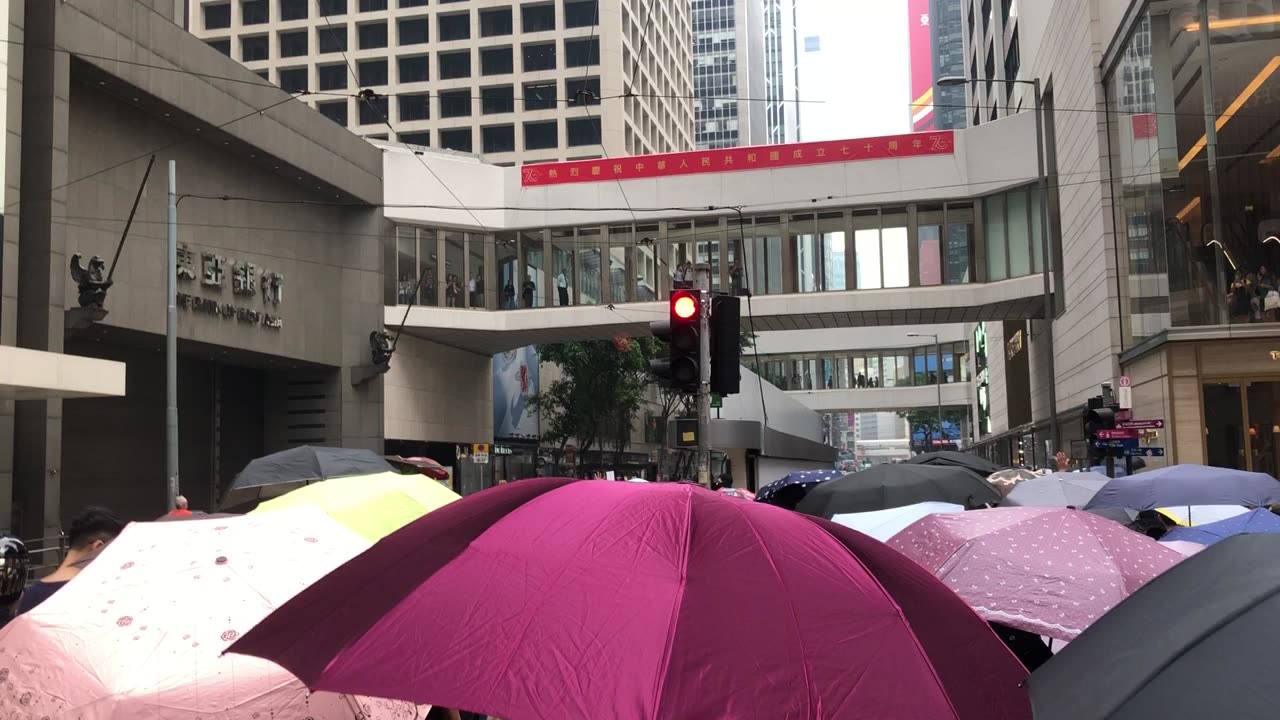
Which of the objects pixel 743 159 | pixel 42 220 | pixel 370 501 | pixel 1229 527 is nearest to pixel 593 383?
pixel 743 159

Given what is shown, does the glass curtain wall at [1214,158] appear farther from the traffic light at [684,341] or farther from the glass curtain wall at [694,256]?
the traffic light at [684,341]

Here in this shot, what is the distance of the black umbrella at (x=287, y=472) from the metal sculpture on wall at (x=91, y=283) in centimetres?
947

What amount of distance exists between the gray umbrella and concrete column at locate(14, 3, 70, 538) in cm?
1744

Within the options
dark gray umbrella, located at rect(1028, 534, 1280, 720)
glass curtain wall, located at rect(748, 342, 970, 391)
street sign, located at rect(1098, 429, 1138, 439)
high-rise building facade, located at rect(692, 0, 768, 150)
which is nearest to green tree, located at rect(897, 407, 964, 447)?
glass curtain wall, located at rect(748, 342, 970, 391)

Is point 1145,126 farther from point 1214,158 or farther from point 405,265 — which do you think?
point 405,265

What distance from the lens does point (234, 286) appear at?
30.1 m

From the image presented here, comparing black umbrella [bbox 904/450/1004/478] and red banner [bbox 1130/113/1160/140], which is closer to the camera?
black umbrella [bbox 904/450/1004/478]

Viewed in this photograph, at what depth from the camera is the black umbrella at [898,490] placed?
1294 cm

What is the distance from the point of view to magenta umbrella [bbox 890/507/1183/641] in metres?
5.25

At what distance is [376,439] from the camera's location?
118 feet

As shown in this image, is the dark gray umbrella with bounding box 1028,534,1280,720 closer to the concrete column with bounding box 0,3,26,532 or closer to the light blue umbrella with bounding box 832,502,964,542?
the light blue umbrella with bounding box 832,502,964,542

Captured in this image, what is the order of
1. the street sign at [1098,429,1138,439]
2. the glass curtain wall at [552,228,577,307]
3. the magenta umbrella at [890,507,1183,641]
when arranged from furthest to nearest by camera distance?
the glass curtain wall at [552,228,577,307]
the street sign at [1098,429,1138,439]
the magenta umbrella at [890,507,1183,641]

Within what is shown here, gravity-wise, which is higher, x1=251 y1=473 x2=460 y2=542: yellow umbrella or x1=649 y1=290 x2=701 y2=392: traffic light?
x1=649 y1=290 x2=701 y2=392: traffic light

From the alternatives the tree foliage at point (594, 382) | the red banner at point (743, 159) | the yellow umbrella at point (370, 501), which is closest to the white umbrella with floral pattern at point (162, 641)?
the yellow umbrella at point (370, 501)
